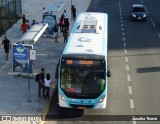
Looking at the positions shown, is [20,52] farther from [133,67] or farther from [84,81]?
[133,67]

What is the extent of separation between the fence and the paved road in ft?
31.3

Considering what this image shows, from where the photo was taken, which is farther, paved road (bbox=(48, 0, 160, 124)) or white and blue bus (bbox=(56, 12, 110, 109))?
paved road (bbox=(48, 0, 160, 124))

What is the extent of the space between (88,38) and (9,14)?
2038 cm

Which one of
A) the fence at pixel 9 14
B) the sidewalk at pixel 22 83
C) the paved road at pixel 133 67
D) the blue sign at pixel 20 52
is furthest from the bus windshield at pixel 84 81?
the fence at pixel 9 14

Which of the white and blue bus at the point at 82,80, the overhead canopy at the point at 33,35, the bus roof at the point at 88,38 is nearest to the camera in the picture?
the white and blue bus at the point at 82,80

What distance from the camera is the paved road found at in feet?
70.5

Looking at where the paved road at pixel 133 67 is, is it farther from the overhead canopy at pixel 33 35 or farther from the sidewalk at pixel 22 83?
the overhead canopy at pixel 33 35

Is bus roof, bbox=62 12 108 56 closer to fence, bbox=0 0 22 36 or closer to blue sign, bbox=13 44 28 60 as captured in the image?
blue sign, bbox=13 44 28 60

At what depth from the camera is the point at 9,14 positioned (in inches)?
1620

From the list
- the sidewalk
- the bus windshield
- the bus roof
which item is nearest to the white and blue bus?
the bus windshield

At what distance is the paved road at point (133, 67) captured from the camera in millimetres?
21500

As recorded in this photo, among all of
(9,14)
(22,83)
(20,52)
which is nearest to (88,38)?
(20,52)

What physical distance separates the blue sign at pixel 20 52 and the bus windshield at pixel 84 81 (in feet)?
13.2

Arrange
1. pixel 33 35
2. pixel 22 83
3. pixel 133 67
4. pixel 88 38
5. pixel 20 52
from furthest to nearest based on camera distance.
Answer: pixel 133 67 < pixel 33 35 < pixel 22 83 < pixel 20 52 < pixel 88 38
